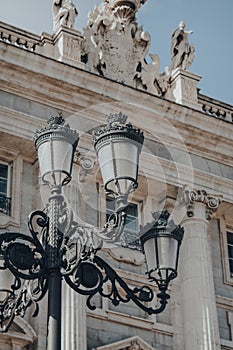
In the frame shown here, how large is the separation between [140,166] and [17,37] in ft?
10.8

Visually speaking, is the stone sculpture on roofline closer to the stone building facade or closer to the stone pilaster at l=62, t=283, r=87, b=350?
the stone building facade

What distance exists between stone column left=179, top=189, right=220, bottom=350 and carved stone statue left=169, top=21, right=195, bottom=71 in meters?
2.91

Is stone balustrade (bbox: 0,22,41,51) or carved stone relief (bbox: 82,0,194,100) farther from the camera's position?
carved stone relief (bbox: 82,0,194,100)

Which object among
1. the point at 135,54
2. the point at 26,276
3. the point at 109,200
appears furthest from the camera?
the point at 135,54

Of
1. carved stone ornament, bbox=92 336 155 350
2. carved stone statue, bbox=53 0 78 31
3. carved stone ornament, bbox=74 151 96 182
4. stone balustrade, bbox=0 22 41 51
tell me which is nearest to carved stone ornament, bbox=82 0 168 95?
carved stone statue, bbox=53 0 78 31

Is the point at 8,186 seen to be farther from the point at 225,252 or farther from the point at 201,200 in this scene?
the point at 225,252

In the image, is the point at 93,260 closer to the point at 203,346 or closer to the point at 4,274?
the point at 4,274

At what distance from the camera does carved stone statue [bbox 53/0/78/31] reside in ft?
60.4

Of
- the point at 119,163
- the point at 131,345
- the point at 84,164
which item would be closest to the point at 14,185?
the point at 84,164

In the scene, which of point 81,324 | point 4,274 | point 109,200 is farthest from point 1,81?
point 4,274

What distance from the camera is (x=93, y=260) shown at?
31.2ft

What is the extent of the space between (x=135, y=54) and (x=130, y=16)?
1003mm

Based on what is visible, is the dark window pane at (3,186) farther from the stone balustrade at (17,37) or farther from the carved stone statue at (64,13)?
the carved stone statue at (64,13)

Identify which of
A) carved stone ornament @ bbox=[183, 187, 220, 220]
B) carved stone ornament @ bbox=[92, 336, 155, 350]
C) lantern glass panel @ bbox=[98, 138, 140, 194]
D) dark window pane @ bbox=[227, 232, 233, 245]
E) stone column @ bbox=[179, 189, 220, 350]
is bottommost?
lantern glass panel @ bbox=[98, 138, 140, 194]
